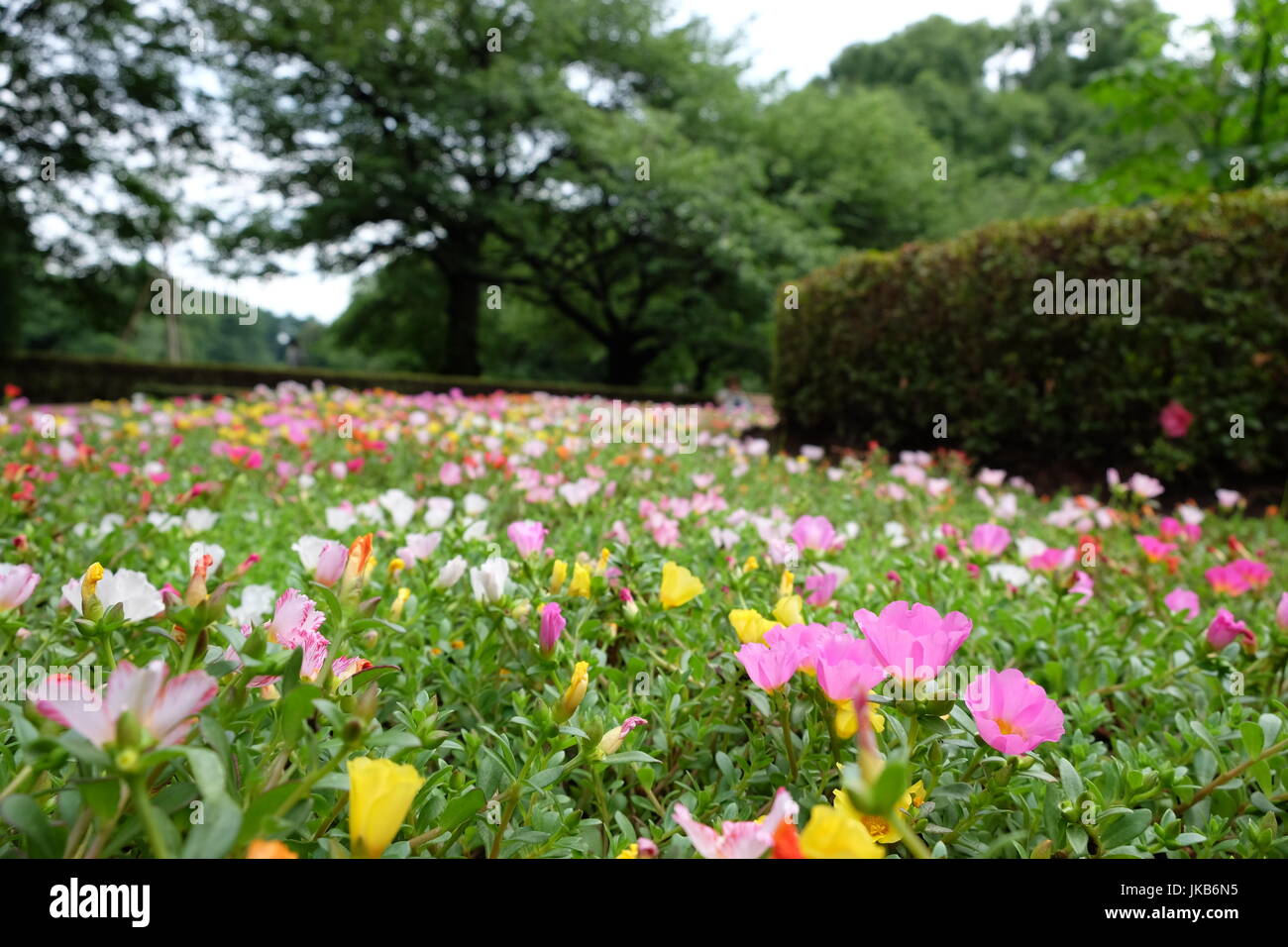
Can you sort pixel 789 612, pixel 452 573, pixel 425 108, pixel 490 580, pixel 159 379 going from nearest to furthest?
pixel 789 612, pixel 490 580, pixel 452 573, pixel 159 379, pixel 425 108

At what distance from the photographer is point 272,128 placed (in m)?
17.7

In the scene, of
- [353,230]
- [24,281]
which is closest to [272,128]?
[353,230]

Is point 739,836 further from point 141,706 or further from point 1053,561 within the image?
point 1053,561

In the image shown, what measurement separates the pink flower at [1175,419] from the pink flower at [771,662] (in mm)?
5122

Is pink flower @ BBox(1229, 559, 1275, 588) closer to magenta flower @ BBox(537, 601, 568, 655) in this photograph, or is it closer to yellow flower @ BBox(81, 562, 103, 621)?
magenta flower @ BBox(537, 601, 568, 655)

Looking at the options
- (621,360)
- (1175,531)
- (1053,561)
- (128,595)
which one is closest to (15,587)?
(128,595)

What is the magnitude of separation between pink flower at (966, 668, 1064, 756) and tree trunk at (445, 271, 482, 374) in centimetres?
2015

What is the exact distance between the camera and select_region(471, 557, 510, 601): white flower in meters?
1.21

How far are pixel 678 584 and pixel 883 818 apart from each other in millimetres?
570

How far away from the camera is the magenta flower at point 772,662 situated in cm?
84

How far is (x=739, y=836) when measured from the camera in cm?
64

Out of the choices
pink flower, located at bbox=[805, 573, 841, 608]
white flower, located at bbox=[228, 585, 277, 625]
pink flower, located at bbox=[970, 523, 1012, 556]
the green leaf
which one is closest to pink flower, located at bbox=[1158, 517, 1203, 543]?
pink flower, located at bbox=[970, 523, 1012, 556]
